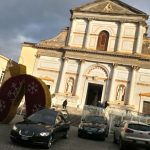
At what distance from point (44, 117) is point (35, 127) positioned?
196 cm

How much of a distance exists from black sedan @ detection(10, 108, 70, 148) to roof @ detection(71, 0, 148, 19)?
1125 inches

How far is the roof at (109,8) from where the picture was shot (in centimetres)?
4281

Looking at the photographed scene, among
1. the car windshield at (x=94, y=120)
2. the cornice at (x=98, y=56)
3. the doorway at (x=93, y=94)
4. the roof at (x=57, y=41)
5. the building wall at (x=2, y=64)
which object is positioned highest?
the roof at (x=57, y=41)

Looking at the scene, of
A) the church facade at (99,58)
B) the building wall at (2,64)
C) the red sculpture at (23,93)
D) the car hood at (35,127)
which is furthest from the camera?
the building wall at (2,64)

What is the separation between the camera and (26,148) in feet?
46.2

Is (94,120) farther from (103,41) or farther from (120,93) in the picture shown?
(103,41)

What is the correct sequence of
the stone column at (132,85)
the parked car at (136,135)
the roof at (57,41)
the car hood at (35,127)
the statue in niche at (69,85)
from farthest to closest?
the roof at (57,41) → the statue in niche at (69,85) → the stone column at (132,85) → the parked car at (136,135) → the car hood at (35,127)

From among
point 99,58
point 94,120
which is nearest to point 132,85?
point 99,58

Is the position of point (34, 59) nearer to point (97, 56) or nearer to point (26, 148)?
point (97, 56)

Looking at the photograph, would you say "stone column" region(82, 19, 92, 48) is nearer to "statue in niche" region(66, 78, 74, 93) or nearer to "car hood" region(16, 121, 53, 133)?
"statue in niche" region(66, 78, 74, 93)

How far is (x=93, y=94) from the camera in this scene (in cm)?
4500

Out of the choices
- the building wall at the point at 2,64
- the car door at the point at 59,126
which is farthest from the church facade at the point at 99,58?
the car door at the point at 59,126

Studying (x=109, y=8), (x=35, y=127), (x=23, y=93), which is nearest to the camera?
(x=35, y=127)

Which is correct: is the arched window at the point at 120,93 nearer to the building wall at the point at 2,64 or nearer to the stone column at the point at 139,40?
the stone column at the point at 139,40
